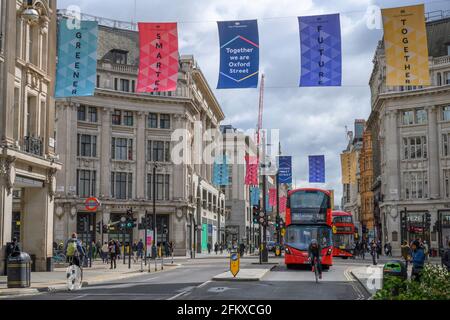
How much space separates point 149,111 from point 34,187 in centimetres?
3956

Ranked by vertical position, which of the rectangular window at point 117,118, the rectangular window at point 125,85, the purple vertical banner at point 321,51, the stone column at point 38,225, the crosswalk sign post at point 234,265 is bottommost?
the crosswalk sign post at point 234,265

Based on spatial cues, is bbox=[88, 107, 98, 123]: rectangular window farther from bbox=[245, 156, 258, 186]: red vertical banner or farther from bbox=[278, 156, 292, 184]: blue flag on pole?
bbox=[278, 156, 292, 184]: blue flag on pole

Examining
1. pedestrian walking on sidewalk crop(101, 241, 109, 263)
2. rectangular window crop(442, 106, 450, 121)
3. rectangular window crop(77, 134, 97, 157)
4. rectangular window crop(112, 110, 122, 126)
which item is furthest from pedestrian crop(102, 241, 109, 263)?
rectangular window crop(442, 106, 450, 121)

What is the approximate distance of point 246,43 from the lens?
25.5 meters

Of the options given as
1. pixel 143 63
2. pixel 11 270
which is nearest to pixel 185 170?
pixel 143 63

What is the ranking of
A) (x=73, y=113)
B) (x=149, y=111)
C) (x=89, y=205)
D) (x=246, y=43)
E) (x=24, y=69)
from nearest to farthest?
1. (x=246, y=43)
2. (x=24, y=69)
3. (x=89, y=205)
4. (x=73, y=113)
5. (x=149, y=111)

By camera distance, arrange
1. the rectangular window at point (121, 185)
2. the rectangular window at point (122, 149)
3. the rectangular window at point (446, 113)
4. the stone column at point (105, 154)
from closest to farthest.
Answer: the stone column at point (105, 154)
the rectangular window at point (121, 185)
the rectangular window at point (122, 149)
the rectangular window at point (446, 113)

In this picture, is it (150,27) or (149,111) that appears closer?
(150,27)

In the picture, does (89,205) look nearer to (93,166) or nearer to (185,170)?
(93,166)

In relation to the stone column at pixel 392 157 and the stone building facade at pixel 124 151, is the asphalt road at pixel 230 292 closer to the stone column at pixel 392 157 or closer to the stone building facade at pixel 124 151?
the stone building facade at pixel 124 151

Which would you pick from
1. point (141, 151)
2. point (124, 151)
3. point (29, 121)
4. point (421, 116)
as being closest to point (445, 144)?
point (421, 116)

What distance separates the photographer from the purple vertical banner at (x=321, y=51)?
2486cm

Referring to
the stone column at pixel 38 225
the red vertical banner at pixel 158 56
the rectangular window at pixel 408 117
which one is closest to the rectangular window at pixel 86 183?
the rectangular window at pixel 408 117

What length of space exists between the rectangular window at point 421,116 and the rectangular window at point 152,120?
1112 inches
